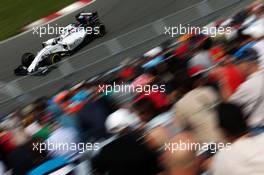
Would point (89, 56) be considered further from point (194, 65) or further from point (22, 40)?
point (22, 40)

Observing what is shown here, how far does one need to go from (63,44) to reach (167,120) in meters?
7.76

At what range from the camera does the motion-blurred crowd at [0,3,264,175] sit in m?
3.04

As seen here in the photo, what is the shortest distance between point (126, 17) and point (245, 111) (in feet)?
32.7

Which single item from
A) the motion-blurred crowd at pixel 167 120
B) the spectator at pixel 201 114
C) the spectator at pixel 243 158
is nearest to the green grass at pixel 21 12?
the motion-blurred crowd at pixel 167 120

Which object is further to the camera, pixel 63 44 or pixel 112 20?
pixel 112 20

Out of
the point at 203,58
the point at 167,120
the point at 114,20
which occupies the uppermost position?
the point at 167,120

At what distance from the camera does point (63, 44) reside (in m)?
A: 11.2

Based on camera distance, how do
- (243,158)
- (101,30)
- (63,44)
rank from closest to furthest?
(243,158) < (63,44) < (101,30)

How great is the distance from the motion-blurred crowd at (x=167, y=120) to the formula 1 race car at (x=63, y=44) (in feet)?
14.9

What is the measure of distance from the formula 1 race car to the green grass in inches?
89.8

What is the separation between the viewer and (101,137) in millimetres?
4105

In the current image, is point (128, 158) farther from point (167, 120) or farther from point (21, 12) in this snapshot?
point (21, 12)

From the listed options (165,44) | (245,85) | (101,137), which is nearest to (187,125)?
(245,85)

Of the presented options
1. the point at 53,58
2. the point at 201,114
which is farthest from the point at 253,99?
the point at 53,58
